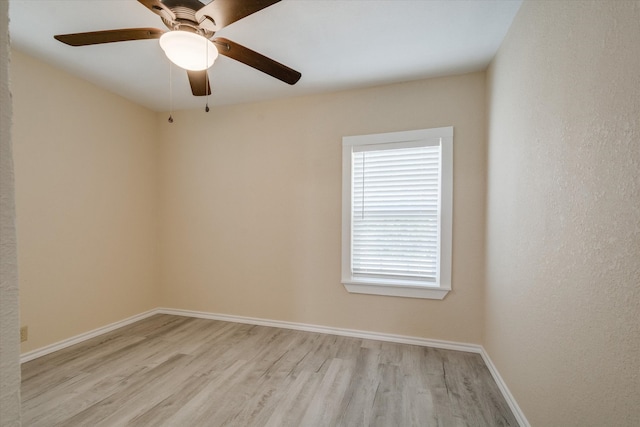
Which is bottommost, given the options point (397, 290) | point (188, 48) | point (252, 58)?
point (397, 290)

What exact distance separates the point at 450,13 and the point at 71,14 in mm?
2463

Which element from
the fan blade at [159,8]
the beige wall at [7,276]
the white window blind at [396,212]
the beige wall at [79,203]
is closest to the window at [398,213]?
the white window blind at [396,212]

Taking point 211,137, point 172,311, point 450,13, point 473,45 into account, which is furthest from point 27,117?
point 473,45

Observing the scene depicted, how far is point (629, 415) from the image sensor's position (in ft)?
2.92

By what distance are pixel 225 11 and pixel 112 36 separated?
2.45 feet

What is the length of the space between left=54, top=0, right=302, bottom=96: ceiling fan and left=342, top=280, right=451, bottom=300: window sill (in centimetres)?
212

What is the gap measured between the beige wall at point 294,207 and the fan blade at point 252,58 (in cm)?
106

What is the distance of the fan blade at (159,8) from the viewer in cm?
135

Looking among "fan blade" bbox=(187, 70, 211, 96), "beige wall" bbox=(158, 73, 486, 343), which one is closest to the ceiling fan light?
"fan blade" bbox=(187, 70, 211, 96)

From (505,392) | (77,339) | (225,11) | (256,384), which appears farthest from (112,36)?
(505,392)

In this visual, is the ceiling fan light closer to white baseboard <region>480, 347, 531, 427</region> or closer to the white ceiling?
the white ceiling

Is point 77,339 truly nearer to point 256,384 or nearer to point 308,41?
point 256,384

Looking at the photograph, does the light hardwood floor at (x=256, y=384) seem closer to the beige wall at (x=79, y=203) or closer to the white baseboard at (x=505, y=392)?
the white baseboard at (x=505, y=392)

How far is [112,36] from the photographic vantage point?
5.30 ft
